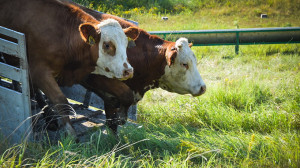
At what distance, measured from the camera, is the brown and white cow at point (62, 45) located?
4.85 m

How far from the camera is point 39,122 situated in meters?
5.82

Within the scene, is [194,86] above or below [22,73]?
below

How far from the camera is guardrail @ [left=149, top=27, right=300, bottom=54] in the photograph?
11047 mm

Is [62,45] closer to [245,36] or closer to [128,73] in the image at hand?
[128,73]

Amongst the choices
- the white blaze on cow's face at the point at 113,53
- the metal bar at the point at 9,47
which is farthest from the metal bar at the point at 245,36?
the metal bar at the point at 9,47

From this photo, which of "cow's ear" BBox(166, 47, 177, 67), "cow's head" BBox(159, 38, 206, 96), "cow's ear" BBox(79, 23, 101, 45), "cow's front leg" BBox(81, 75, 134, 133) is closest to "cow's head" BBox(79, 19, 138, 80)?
"cow's ear" BBox(79, 23, 101, 45)

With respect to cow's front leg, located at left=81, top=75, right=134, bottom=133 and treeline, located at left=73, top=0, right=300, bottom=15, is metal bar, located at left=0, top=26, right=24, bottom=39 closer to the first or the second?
cow's front leg, located at left=81, top=75, right=134, bottom=133

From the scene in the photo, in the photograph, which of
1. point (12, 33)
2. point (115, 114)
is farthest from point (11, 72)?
point (115, 114)

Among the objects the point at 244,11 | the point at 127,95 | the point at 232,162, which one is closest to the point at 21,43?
the point at 127,95

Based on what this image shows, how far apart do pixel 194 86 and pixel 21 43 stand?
9.28 feet

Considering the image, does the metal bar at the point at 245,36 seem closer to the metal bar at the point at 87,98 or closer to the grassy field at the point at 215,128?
the grassy field at the point at 215,128

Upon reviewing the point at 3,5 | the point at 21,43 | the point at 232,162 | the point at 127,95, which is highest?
the point at 3,5

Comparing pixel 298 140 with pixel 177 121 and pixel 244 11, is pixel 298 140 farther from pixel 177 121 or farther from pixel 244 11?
pixel 244 11

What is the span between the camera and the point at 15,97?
14.3 feet
